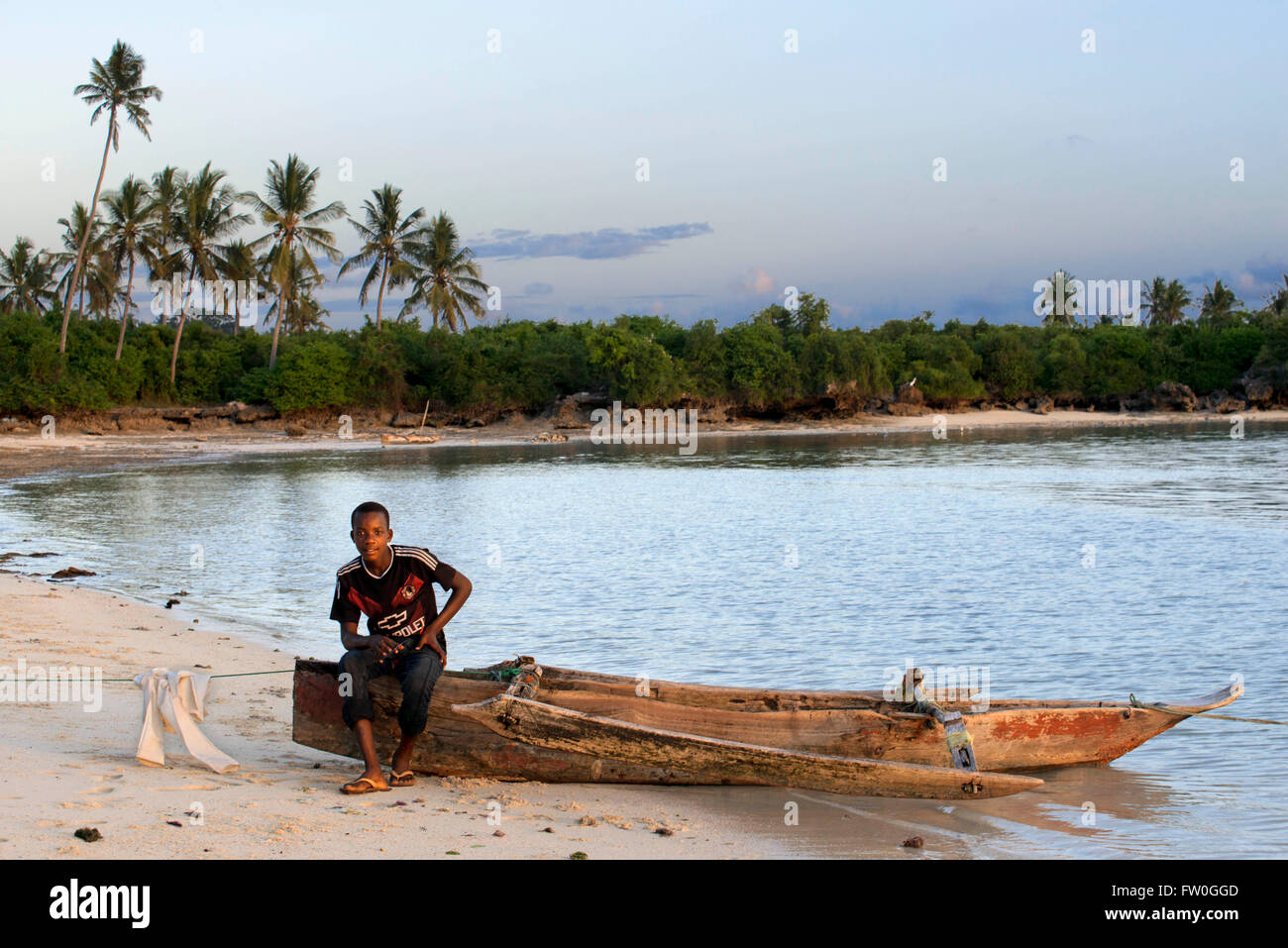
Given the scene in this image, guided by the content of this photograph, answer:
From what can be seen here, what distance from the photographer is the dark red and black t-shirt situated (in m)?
4.88

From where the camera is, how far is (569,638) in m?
9.59

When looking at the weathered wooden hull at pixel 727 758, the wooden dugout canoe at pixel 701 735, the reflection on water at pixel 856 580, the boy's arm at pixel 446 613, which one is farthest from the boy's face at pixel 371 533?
the reflection on water at pixel 856 580

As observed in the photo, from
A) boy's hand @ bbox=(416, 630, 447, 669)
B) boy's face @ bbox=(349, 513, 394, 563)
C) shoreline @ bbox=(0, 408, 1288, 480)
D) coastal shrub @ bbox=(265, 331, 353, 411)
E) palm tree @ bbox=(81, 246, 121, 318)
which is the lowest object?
boy's hand @ bbox=(416, 630, 447, 669)

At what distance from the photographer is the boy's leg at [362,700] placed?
4797 mm

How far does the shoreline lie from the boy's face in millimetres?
26664

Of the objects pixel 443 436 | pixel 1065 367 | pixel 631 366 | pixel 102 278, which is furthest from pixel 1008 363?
pixel 102 278

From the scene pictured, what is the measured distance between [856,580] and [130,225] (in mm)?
36808

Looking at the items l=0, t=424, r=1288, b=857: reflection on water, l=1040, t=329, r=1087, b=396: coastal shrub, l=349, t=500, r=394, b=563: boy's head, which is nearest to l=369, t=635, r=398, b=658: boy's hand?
l=349, t=500, r=394, b=563: boy's head

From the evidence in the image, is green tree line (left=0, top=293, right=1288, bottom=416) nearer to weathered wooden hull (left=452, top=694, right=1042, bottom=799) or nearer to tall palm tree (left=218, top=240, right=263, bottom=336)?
tall palm tree (left=218, top=240, right=263, bottom=336)

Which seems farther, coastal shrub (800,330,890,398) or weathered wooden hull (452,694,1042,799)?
coastal shrub (800,330,890,398)

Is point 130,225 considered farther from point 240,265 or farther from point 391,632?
point 391,632

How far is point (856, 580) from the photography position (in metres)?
12.9

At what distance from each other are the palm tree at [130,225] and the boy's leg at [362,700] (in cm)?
4004
